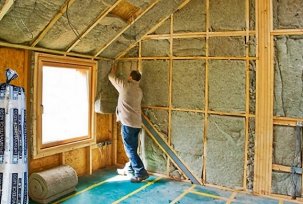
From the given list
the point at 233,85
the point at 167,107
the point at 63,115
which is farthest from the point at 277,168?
the point at 63,115

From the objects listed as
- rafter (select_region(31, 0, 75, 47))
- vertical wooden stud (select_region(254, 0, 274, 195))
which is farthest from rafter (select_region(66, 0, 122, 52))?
vertical wooden stud (select_region(254, 0, 274, 195))

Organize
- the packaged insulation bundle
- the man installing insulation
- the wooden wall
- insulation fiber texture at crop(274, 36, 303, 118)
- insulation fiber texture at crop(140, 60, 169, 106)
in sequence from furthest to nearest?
insulation fiber texture at crop(140, 60, 169, 106) → the man installing insulation → insulation fiber texture at crop(274, 36, 303, 118) → the wooden wall → the packaged insulation bundle

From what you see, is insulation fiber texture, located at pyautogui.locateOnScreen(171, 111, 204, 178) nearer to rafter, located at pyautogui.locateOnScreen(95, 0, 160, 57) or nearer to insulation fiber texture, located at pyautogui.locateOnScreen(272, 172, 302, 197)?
insulation fiber texture, located at pyautogui.locateOnScreen(272, 172, 302, 197)

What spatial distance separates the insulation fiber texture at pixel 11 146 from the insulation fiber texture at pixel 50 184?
823 millimetres

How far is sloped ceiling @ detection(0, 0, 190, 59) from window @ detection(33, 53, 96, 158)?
8.7 inches

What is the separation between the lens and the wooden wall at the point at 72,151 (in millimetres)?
3799

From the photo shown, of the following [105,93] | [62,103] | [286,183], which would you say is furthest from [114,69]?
[286,183]

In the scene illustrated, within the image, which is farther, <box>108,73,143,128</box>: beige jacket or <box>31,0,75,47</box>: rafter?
<box>108,73,143,128</box>: beige jacket

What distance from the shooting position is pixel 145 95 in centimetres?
529

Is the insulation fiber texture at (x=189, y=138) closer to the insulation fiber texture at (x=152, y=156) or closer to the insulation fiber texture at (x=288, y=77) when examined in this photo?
the insulation fiber texture at (x=152, y=156)

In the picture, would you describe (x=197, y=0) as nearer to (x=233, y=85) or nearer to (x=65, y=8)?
(x=233, y=85)

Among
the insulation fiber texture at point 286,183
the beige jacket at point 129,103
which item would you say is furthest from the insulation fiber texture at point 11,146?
the insulation fiber texture at point 286,183

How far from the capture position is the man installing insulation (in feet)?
15.9

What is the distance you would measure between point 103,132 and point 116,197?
66.2 inches
